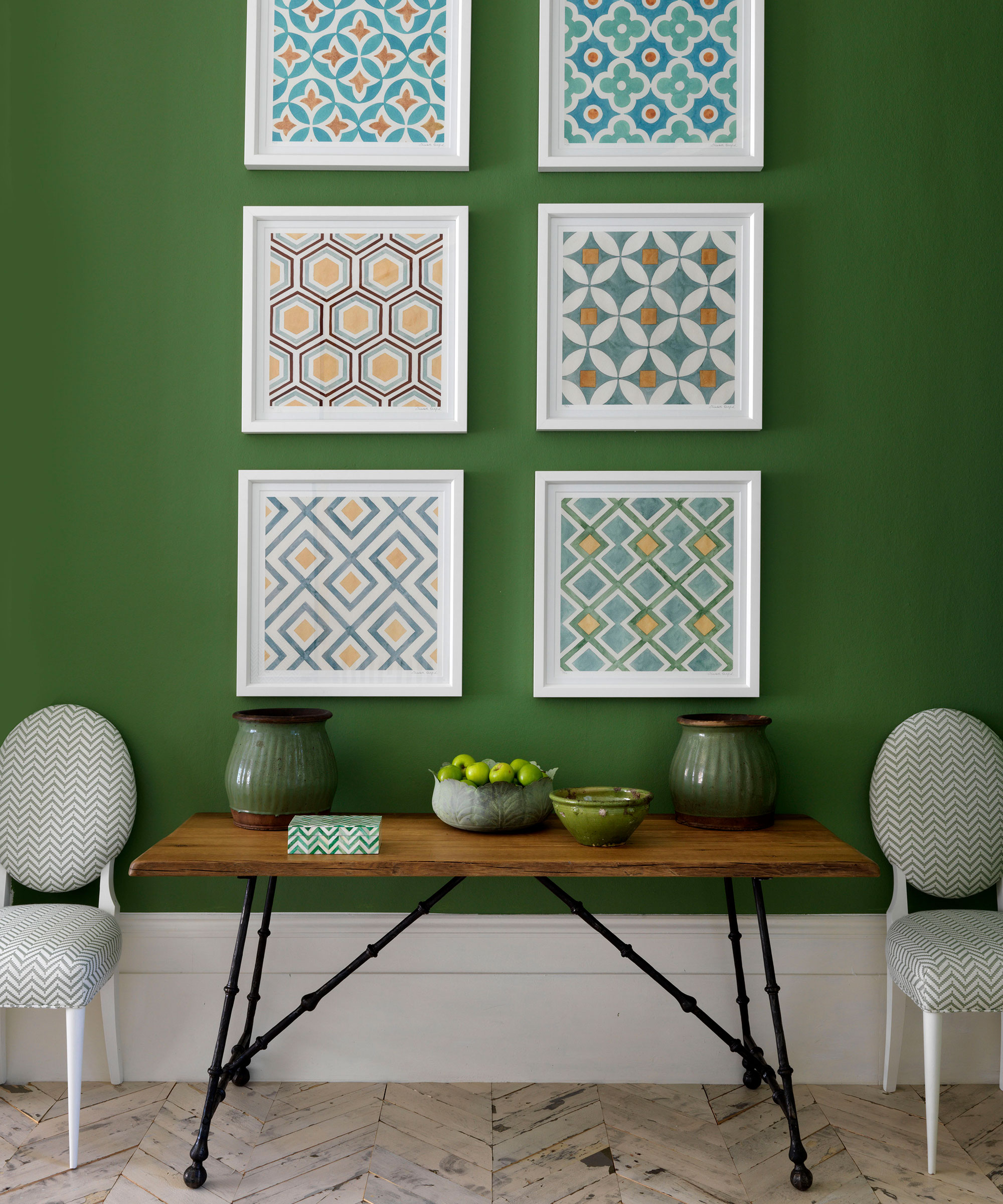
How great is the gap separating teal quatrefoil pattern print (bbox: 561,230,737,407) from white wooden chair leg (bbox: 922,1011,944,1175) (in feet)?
5.00

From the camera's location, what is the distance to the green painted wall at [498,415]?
7.80 ft

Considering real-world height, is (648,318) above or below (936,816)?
above

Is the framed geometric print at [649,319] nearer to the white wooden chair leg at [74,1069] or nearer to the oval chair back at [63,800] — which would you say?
the oval chair back at [63,800]

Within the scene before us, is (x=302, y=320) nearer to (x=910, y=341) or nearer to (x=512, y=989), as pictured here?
(x=910, y=341)

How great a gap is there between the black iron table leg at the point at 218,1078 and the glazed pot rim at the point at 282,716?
36 cm

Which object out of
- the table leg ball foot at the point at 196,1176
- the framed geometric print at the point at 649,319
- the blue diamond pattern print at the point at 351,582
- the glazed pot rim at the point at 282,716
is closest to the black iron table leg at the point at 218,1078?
the table leg ball foot at the point at 196,1176

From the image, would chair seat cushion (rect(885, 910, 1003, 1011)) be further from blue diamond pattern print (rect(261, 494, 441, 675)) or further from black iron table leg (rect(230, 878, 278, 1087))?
black iron table leg (rect(230, 878, 278, 1087))

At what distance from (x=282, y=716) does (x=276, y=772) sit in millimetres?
140

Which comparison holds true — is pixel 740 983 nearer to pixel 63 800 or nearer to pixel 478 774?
pixel 478 774

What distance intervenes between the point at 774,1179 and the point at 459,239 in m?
2.30

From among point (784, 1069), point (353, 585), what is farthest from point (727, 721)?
point (353, 585)

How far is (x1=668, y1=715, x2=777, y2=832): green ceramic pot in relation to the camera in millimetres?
2158

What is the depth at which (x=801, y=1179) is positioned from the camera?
1.92 metres

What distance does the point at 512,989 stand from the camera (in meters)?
2.37
